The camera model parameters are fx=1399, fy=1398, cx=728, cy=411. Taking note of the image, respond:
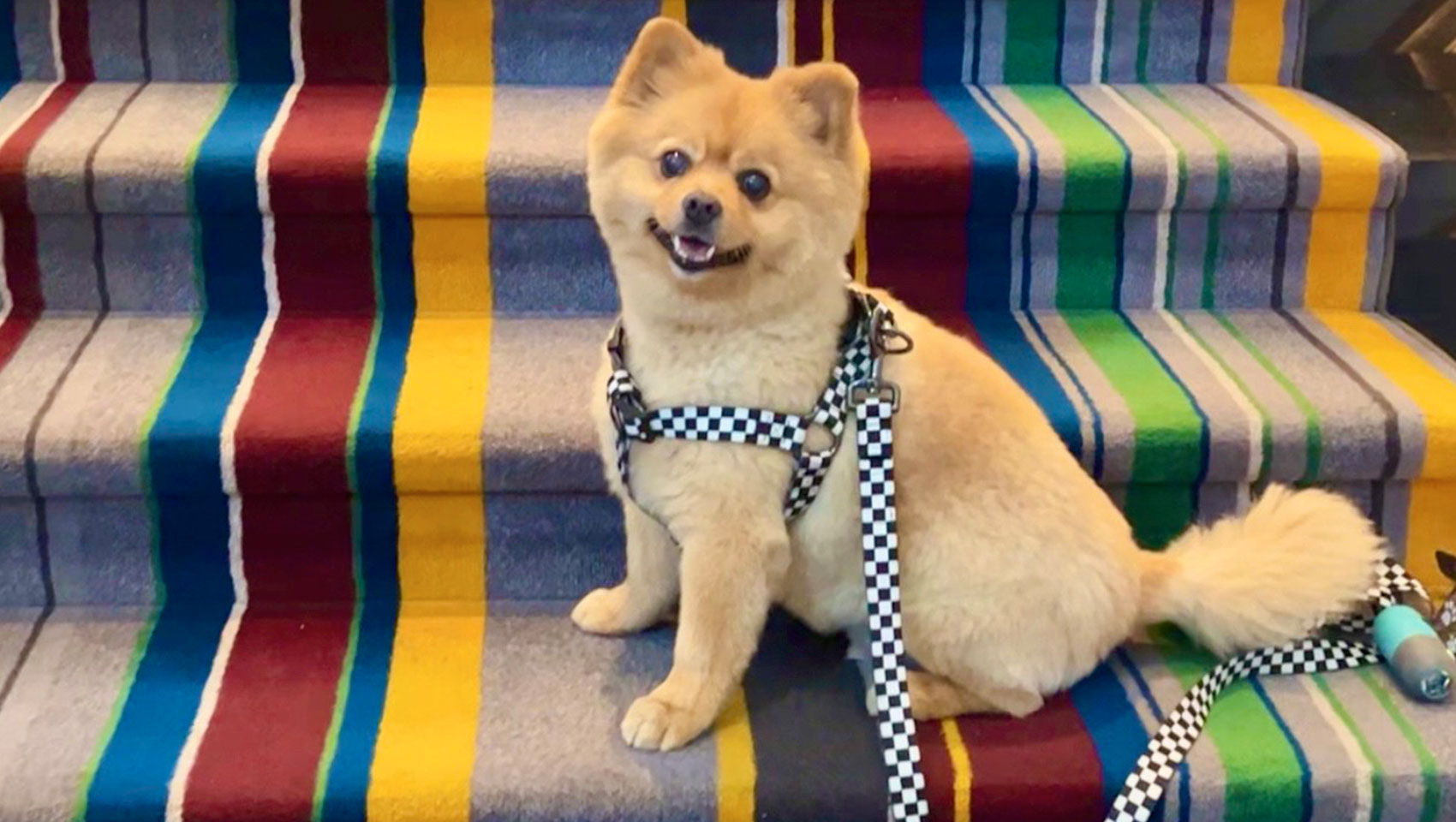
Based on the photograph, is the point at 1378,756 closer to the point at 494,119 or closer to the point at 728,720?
the point at 728,720

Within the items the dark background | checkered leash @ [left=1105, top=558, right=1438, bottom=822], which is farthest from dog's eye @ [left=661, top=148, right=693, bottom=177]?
the dark background

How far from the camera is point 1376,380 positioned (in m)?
1.76

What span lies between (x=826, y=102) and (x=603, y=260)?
58cm

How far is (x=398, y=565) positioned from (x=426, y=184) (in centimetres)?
49

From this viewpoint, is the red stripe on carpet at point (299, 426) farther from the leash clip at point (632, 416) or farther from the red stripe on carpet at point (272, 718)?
the leash clip at point (632, 416)

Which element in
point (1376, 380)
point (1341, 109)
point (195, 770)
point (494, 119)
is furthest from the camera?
point (1341, 109)

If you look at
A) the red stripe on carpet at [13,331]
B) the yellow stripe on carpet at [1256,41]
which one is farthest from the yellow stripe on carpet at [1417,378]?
the red stripe on carpet at [13,331]

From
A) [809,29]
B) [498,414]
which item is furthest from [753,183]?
[809,29]

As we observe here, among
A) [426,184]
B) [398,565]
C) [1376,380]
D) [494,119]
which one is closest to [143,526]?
[398,565]

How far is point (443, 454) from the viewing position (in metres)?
1.61

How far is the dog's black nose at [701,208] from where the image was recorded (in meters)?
1.31

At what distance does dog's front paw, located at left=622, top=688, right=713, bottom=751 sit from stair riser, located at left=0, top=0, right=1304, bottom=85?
41.7 inches

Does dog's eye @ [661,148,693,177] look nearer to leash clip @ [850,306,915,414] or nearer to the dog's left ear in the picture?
the dog's left ear

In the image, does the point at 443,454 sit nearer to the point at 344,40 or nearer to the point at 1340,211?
the point at 344,40
